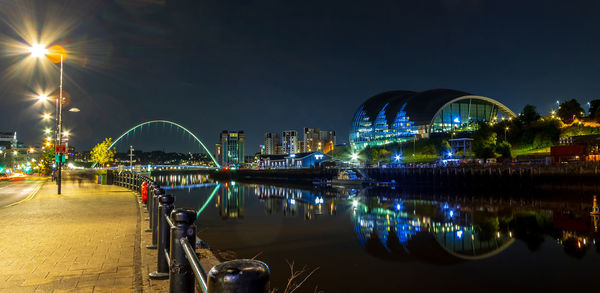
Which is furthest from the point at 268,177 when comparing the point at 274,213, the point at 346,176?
the point at 274,213

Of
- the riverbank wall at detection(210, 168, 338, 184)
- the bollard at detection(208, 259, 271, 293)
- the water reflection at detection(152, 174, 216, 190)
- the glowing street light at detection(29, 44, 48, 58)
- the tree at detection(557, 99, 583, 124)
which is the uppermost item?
the tree at detection(557, 99, 583, 124)

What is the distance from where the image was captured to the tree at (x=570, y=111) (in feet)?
265

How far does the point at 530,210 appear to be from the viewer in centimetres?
3159

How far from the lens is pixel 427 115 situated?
403 feet

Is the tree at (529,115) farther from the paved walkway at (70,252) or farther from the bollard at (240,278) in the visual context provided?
the bollard at (240,278)

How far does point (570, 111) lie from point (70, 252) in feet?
309

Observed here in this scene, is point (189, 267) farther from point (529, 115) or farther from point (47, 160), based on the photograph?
point (529, 115)

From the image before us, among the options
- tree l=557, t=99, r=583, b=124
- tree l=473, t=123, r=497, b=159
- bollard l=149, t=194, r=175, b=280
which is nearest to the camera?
bollard l=149, t=194, r=175, b=280

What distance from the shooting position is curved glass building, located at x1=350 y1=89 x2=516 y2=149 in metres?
123

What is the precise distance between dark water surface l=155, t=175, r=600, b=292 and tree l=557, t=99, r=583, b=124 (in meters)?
60.0

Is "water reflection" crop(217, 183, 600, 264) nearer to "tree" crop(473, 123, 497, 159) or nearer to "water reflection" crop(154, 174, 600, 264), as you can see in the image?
"water reflection" crop(154, 174, 600, 264)

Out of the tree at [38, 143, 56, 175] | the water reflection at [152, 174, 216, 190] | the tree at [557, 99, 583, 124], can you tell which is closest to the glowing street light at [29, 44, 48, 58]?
the tree at [38, 143, 56, 175]

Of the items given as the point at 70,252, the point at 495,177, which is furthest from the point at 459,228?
the point at 495,177

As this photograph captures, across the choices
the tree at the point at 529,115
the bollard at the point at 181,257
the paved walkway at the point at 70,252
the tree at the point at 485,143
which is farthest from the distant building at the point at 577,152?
the bollard at the point at 181,257
